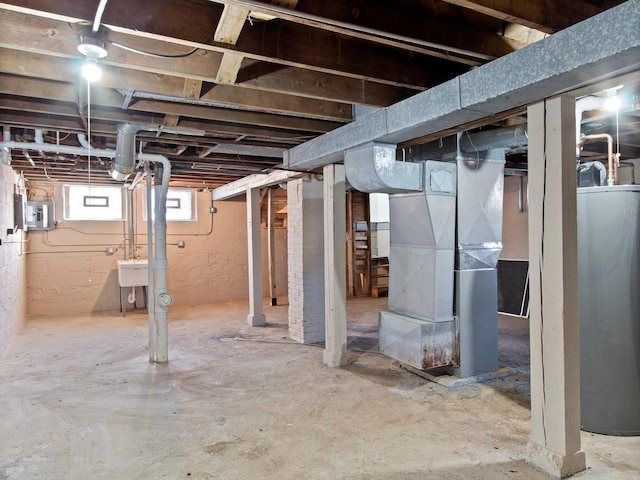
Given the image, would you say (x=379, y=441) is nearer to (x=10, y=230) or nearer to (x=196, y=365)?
(x=196, y=365)

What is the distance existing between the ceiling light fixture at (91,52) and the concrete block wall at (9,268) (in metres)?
2.84

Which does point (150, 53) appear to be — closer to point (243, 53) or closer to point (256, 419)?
point (243, 53)

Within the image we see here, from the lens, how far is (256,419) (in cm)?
278

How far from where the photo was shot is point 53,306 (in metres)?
6.50

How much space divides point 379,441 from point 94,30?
2.43 metres

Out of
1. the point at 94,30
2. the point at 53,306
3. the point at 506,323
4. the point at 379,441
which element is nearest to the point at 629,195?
the point at 379,441

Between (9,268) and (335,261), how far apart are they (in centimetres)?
347

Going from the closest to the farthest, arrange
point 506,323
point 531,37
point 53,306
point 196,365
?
1. point 531,37
2. point 196,365
3. point 506,323
4. point 53,306

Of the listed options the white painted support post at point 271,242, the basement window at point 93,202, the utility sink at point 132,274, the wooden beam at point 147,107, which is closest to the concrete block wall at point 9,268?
the basement window at point 93,202

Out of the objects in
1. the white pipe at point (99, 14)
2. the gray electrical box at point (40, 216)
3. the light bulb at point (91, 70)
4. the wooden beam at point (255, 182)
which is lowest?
the gray electrical box at point (40, 216)

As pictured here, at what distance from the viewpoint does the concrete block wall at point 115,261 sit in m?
6.46

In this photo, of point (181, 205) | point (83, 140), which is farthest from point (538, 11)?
point (181, 205)

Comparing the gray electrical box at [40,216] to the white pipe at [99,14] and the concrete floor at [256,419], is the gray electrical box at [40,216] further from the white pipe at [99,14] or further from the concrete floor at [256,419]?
the white pipe at [99,14]

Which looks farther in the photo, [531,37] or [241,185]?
[241,185]
